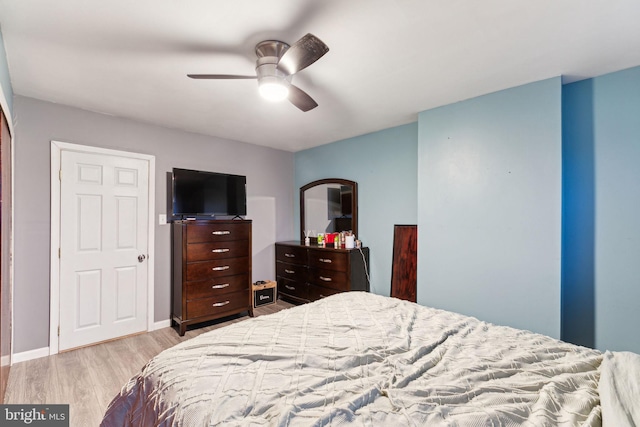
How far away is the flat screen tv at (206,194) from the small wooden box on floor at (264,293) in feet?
3.49

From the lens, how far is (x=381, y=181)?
12.4ft

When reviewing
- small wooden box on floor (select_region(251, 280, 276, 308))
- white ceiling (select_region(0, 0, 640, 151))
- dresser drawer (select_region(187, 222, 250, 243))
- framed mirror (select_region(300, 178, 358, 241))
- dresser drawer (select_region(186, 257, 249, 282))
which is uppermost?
white ceiling (select_region(0, 0, 640, 151))

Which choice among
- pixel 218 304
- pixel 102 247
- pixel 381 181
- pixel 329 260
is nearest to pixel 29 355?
pixel 102 247

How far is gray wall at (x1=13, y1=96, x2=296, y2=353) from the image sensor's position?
2.64 m

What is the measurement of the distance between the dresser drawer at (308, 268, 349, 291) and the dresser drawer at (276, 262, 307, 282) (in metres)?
0.14

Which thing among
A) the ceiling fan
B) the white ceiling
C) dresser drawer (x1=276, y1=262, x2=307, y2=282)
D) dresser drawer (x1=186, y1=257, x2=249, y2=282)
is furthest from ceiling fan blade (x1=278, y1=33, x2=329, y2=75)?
dresser drawer (x1=276, y1=262, x2=307, y2=282)

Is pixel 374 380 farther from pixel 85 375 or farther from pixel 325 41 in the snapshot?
pixel 85 375

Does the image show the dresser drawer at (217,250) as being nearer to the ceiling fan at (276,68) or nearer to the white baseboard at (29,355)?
the white baseboard at (29,355)

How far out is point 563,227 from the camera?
7.89 ft

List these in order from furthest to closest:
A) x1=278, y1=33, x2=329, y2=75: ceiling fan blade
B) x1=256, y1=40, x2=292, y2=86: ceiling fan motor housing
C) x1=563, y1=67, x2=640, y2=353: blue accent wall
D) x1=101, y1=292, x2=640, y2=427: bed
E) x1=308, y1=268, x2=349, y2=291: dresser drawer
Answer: x1=308, y1=268, x2=349, y2=291: dresser drawer, x1=563, y1=67, x2=640, y2=353: blue accent wall, x1=256, y1=40, x2=292, y2=86: ceiling fan motor housing, x1=278, y1=33, x2=329, y2=75: ceiling fan blade, x1=101, y1=292, x2=640, y2=427: bed

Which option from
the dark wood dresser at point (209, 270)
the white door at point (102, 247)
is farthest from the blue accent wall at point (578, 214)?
the white door at point (102, 247)

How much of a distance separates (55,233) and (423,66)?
356 centimetres

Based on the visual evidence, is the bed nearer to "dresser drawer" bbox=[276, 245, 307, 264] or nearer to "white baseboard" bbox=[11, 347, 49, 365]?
"white baseboard" bbox=[11, 347, 49, 365]

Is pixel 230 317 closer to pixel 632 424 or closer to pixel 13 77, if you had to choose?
pixel 13 77
